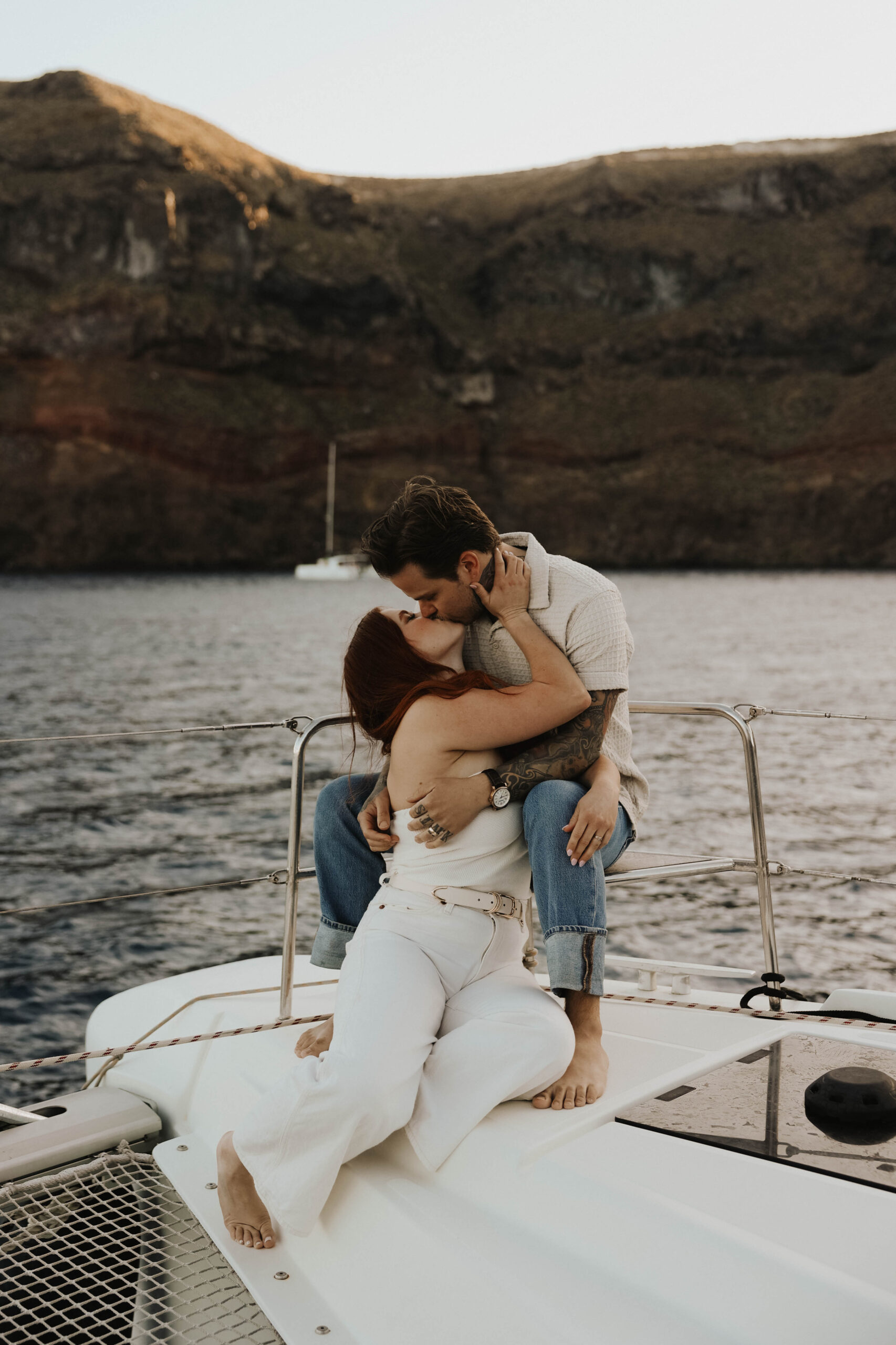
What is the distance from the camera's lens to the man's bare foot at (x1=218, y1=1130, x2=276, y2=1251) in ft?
7.00

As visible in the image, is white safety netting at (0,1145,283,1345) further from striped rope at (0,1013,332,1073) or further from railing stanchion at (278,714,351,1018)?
railing stanchion at (278,714,351,1018)

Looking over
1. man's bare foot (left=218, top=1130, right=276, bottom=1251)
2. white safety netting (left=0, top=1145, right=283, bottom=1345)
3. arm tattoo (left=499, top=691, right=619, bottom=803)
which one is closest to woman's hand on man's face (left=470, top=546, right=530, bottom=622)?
arm tattoo (left=499, top=691, right=619, bottom=803)

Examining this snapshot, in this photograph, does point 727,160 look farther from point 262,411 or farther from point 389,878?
point 389,878

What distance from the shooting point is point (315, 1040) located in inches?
102

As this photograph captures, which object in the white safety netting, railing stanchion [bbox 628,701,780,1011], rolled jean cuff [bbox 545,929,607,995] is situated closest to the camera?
the white safety netting

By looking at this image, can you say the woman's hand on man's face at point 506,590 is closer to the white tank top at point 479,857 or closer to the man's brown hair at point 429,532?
the man's brown hair at point 429,532

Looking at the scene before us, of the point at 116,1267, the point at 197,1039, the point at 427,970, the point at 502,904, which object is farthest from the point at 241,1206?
the point at 502,904

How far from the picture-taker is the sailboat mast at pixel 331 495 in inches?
3024

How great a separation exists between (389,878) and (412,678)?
46 cm

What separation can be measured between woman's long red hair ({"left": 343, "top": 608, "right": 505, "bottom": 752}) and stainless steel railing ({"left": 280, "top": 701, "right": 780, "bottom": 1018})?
20 centimetres

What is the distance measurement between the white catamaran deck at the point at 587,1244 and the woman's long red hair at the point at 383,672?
2.99ft

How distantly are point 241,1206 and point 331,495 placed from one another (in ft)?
255

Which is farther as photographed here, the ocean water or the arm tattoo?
the ocean water

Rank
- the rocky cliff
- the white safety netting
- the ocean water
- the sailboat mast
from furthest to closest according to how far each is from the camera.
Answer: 1. the sailboat mast
2. the rocky cliff
3. the ocean water
4. the white safety netting
